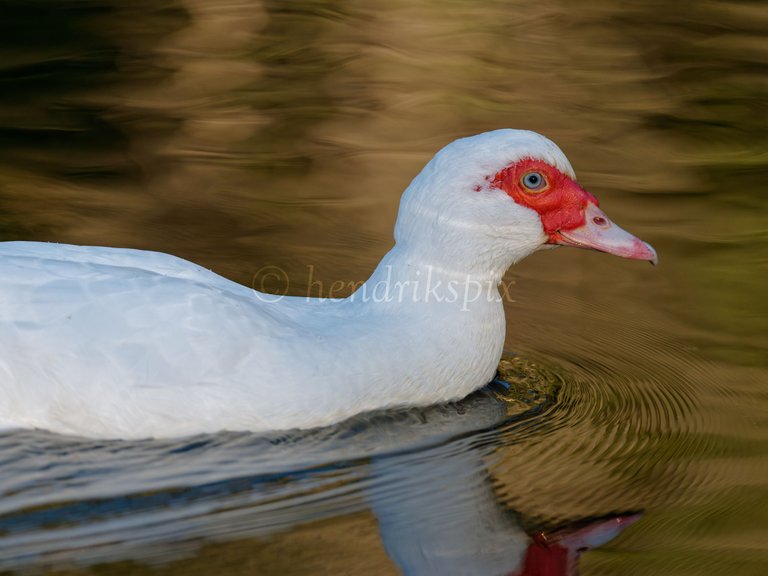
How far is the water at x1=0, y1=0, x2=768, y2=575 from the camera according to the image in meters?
4.50

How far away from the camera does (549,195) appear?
5512 millimetres

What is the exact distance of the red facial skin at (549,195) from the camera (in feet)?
17.8

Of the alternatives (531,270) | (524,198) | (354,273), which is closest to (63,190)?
(354,273)

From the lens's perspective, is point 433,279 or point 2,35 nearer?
point 433,279

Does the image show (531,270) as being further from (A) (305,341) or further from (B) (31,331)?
(B) (31,331)

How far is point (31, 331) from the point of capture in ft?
16.2

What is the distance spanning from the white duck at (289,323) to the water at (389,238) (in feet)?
0.47

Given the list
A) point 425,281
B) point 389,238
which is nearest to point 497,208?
point 425,281

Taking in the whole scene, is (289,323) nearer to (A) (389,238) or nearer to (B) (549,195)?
(B) (549,195)

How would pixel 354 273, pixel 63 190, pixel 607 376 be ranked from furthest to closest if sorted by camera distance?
pixel 63 190 < pixel 354 273 < pixel 607 376

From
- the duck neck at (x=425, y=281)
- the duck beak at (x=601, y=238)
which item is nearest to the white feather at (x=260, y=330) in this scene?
the duck neck at (x=425, y=281)

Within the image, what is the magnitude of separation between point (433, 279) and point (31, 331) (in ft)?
5.73

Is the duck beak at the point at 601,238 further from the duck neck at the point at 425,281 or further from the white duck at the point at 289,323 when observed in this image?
the duck neck at the point at 425,281

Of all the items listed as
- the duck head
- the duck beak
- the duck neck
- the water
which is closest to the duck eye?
the duck head
